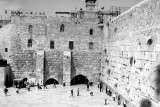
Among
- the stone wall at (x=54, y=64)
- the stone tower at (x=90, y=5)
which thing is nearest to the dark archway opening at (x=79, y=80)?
the stone wall at (x=54, y=64)

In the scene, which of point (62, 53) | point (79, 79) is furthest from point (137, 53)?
point (79, 79)

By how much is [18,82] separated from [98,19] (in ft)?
37.9

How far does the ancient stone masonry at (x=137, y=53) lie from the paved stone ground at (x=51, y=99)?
1953 mm

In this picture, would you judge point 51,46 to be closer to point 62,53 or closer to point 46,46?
point 46,46

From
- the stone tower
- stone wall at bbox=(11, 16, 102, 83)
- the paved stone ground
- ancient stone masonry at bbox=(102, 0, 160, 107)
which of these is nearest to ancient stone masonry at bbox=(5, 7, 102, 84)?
stone wall at bbox=(11, 16, 102, 83)

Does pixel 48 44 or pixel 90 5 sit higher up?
pixel 90 5

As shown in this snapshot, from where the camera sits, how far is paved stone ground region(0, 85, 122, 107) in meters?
17.7

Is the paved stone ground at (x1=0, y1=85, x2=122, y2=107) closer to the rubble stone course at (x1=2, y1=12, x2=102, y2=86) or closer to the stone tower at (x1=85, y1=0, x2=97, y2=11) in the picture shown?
the rubble stone course at (x1=2, y1=12, x2=102, y2=86)

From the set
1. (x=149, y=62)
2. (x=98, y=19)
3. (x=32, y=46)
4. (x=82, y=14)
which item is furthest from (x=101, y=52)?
(x=149, y=62)

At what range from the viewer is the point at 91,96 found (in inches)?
814

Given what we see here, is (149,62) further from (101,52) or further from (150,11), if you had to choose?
(101,52)

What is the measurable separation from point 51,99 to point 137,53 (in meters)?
8.68

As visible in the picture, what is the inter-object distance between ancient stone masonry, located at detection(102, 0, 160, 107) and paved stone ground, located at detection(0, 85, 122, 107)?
1.95 m

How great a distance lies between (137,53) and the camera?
1449 cm
